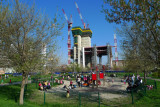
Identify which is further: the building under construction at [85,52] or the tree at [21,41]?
the building under construction at [85,52]

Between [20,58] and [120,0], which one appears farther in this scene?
[20,58]

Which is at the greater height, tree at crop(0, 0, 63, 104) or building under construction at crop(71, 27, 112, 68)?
building under construction at crop(71, 27, 112, 68)

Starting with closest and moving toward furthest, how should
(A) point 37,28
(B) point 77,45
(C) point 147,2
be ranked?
1. (C) point 147,2
2. (A) point 37,28
3. (B) point 77,45

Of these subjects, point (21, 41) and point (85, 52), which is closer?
point (21, 41)

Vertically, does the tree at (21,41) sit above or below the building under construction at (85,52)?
below

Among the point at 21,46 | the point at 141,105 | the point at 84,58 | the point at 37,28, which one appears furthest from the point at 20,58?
the point at 84,58

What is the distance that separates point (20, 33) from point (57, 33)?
2667 mm

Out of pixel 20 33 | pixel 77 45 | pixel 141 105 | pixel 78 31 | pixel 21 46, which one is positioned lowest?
pixel 141 105

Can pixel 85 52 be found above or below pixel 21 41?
above

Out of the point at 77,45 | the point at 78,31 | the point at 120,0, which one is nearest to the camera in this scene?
the point at 120,0

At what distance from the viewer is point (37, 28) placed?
9.91m

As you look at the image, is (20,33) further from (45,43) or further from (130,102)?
(130,102)

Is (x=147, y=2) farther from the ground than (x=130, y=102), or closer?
farther from the ground

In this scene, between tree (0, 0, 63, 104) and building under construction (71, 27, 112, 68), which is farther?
building under construction (71, 27, 112, 68)
